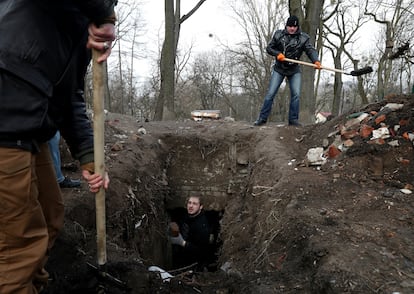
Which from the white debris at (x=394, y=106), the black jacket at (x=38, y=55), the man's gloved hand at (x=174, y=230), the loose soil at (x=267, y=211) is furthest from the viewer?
the man's gloved hand at (x=174, y=230)

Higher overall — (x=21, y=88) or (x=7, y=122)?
(x=21, y=88)

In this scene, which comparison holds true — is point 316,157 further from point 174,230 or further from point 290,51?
point 174,230

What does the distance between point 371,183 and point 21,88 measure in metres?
3.91

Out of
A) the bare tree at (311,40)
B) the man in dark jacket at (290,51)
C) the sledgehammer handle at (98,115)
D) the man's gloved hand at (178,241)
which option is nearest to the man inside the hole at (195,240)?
the man's gloved hand at (178,241)

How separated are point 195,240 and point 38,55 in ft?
18.1

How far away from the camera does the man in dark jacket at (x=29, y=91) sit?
64.7 inches

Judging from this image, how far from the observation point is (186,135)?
25.5 feet

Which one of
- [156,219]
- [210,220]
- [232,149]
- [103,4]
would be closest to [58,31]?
[103,4]

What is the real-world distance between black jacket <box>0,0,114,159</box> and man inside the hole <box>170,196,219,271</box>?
491 centimetres

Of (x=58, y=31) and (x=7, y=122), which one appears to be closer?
(x=7, y=122)

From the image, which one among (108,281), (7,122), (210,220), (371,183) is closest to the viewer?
(7,122)

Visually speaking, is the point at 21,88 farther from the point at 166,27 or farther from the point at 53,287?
the point at 166,27

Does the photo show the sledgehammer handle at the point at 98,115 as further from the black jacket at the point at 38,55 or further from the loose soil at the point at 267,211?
the loose soil at the point at 267,211

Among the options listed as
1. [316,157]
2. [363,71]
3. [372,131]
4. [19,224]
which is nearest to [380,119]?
[372,131]
